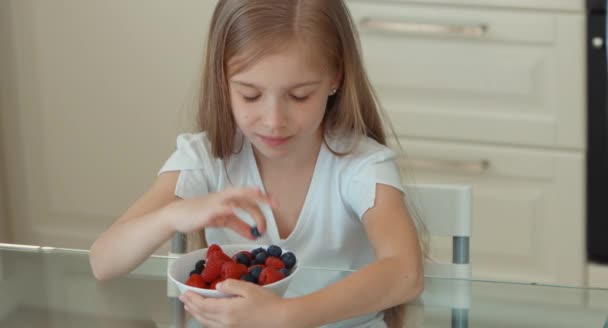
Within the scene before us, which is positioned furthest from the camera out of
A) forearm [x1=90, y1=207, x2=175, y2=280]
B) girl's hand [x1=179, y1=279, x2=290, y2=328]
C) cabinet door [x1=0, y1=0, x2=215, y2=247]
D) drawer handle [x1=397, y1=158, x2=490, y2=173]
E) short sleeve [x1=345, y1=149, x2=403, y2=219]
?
cabinet door [x1=0, y1=0, x2=215, y2=247]

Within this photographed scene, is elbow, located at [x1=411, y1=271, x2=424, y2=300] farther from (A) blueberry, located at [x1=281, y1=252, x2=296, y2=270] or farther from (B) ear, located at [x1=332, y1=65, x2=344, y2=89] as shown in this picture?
(B) ear, located at [x1=332, y1=65, x2=344, y2=89]

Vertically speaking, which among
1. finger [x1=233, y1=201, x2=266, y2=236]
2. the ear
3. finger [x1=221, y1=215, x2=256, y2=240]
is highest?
the ear

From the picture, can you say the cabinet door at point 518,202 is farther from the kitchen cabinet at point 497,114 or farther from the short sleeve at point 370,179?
the short sleeve at point 370,179

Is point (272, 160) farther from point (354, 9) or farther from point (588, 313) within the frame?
point (354, 9)

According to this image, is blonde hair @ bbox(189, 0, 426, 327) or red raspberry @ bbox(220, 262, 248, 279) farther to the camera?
blonde hair @ bbox(189, 0, 426, 327)

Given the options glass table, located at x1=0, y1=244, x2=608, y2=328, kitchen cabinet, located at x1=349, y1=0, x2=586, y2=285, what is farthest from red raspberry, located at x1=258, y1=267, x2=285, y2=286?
kitchen cabinet, located at x1=349, y1=0, x2=586, y2=285

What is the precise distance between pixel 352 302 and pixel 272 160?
0.36 meters

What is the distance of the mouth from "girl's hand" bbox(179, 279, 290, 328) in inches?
10.2

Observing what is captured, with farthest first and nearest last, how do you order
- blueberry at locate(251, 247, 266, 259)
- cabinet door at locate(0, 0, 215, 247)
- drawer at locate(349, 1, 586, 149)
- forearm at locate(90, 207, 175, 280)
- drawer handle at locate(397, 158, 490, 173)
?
cabinet door at locate(0, 0, 215, 247), drawer handle at locate(397, 158, 490, 173), drawer at locate(349, 1, 586, 149), forearm at locate(90, 207, 175, 280), blueberry at locate(251, 247, 266, 259)

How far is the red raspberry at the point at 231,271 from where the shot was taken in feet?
3.50

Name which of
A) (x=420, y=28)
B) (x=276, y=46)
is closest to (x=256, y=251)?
(x=276, y=46)

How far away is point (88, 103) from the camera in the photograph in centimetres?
251

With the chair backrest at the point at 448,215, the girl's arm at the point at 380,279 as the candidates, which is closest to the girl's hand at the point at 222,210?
the girl's arm at the point at 380,279

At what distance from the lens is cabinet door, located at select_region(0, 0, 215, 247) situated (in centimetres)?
241
